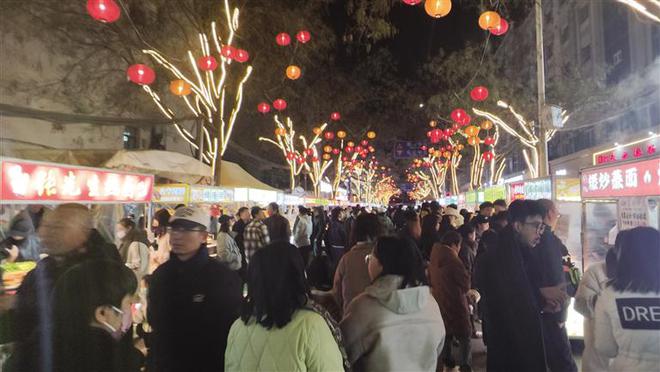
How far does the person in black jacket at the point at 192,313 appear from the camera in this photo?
2541mm

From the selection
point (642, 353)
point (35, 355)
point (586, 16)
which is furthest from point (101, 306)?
point (586, 16)

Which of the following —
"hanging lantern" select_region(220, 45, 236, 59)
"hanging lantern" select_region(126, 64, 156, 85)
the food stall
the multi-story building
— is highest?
the multi-story building

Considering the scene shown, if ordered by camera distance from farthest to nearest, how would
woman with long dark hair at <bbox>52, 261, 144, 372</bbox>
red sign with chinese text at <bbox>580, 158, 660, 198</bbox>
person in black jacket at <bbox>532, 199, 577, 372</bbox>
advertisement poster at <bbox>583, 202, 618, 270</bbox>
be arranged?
advertisement poster at <bbox>583, 202, 618, 270</bbox> → red sign with chinese text at <bbox>580, 158, 660, 198</bbox> → person in black jacket at <bbox>532, 199, 577, 372</bbox> → woman with long dark hair at <bbox>52, 261, 144, 372</bbox>

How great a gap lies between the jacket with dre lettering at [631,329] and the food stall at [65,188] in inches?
181

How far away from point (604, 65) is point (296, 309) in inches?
1038

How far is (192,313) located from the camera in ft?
8.38

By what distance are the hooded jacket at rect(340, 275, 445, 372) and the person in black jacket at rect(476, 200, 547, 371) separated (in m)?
0.84

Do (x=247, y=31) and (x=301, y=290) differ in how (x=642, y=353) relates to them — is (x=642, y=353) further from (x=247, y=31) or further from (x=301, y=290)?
(x=247, y=31)

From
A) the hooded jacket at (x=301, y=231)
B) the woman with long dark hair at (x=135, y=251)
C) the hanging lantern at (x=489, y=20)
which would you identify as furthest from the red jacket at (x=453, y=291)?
the hooded jacket at (x=301, y=231)

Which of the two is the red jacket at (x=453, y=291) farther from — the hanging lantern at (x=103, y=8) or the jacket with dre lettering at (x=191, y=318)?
the hanging lantern at (x=103, y=8)

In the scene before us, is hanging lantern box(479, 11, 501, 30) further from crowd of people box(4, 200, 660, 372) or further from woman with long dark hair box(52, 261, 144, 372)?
woman with long dark hair box(52, 261, 144, 372)

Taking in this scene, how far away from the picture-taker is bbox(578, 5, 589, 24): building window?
26.8 meters

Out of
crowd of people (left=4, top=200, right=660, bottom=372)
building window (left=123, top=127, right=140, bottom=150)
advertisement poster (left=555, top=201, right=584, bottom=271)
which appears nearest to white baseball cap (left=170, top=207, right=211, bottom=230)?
crowd of people (left=4, top=200, right=660, bottom=372)

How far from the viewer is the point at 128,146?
13633 millimetres
